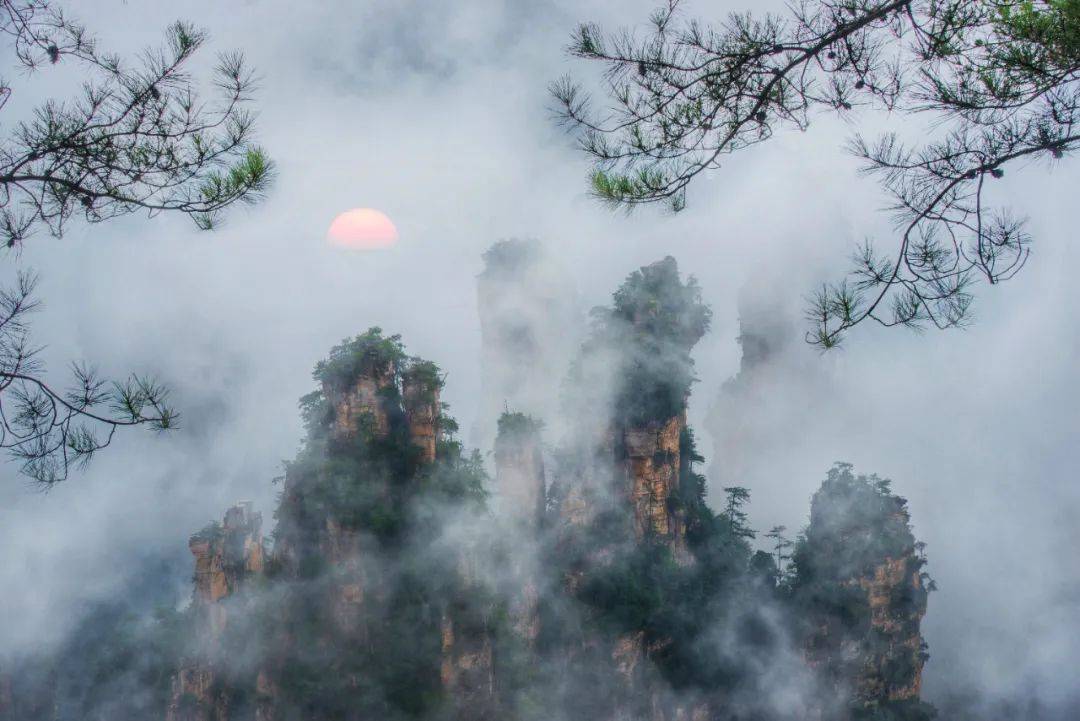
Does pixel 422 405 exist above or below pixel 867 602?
above

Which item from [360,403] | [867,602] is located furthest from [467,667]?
[867,602]

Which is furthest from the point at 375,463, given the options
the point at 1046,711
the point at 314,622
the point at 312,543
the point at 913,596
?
the point at 1046,711

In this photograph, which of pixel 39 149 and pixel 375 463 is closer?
pixel 39 149

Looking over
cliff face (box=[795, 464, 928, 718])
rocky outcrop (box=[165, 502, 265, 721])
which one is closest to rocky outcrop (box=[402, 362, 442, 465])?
rocky outcrop (box=[165, 502, 265, 721])

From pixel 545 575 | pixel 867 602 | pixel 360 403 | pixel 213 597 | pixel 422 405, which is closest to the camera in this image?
pixel 213 597

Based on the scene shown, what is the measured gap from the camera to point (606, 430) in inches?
810

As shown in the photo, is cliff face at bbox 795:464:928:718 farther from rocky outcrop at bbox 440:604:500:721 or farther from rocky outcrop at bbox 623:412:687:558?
rocky outcrop at bbox 440:604:500:721

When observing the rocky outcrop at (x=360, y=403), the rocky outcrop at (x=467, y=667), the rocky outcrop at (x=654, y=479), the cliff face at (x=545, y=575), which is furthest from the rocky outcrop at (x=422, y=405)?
the rocky outcrop at (x=654, y=479)

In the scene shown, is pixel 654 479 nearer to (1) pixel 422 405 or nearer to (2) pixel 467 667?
(1) pixel 422 405

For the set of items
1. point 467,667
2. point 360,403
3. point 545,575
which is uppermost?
point 360,403

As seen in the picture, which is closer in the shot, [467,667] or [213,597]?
[467,667]

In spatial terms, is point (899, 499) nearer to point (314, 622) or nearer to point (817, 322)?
point (314, 622)

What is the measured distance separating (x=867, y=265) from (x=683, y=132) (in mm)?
1524

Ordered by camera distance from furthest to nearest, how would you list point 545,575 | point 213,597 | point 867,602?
point 867,602 → point 545,575 → point 213,597
